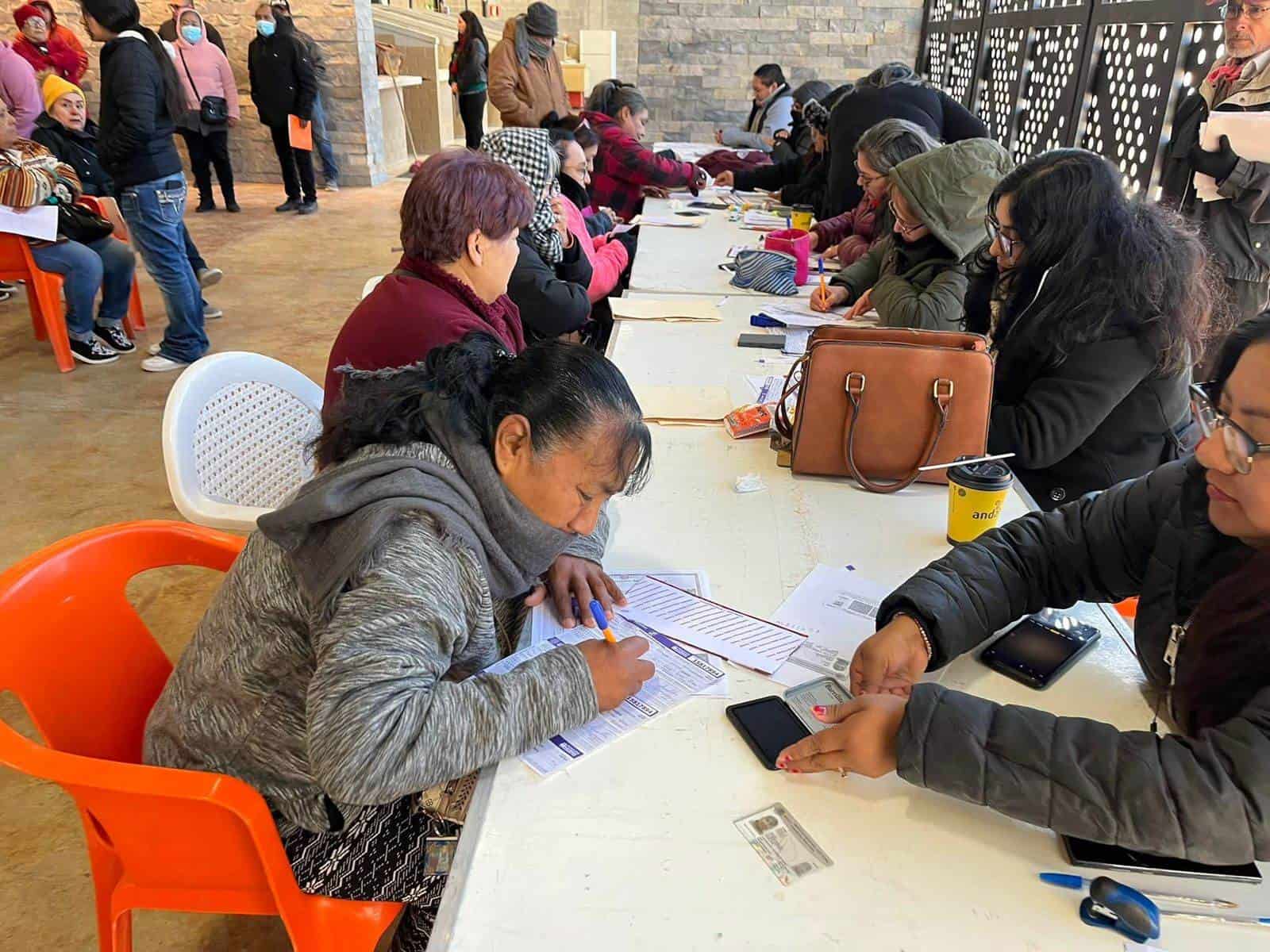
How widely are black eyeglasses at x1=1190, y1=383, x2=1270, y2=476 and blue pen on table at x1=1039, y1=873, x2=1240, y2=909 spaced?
1.38 ft

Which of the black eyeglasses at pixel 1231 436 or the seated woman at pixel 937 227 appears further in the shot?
the seated woman at pixel 937 227

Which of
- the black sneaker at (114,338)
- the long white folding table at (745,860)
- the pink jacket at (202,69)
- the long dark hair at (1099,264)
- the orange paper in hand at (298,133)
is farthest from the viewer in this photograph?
the orange paper in hand at (298,133)

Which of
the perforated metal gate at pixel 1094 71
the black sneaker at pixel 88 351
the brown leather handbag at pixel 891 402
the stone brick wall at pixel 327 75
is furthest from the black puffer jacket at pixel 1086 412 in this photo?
the stone brick wall at pixel 327 75

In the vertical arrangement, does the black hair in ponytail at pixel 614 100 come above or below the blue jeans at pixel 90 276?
above

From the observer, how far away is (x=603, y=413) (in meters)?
1.05

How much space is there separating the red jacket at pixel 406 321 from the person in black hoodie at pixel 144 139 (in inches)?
104

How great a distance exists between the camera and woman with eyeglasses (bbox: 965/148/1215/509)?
168cm

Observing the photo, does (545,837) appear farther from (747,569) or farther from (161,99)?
(161,99)

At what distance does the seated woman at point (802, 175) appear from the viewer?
484 centimetres

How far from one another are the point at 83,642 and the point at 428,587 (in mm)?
604

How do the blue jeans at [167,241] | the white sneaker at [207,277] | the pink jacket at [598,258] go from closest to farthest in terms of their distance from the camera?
1. the pink jacket at [598,258]
2. the blue jeans at [167,241]
3. the white sneaker at [207,277]

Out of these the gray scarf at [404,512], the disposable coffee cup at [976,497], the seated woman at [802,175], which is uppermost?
the seated woman at [802,175]

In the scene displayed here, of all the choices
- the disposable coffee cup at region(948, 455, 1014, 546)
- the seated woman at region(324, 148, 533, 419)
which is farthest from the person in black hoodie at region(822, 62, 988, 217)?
the disposable coffee cup at region(948, 455, 1014, 546)

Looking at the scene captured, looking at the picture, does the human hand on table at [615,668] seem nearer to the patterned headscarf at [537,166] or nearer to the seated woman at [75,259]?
the patterned headscarf at [537,166]
